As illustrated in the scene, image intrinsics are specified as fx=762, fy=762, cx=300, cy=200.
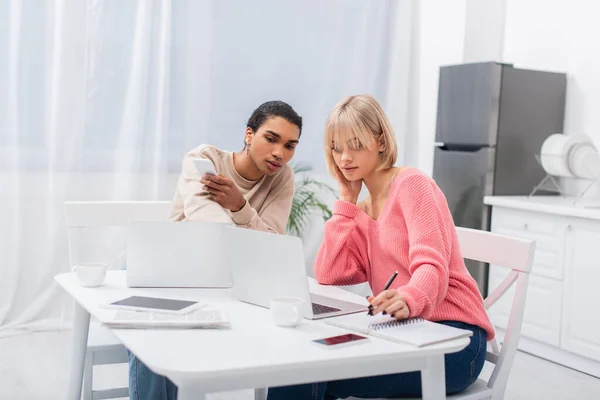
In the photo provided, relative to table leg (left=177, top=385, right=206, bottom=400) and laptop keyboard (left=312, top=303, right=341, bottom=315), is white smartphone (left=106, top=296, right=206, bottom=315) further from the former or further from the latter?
table leg (left=177, top=385, right=206, bottom=400)

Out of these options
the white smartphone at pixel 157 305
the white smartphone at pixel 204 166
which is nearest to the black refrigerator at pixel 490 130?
the white smartphone at pixel 204 166

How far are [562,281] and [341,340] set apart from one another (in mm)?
2520

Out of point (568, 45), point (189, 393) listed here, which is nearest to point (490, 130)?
point (568, 45)

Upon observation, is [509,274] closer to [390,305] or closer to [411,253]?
[411,253]

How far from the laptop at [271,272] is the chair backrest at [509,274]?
43 centimetres

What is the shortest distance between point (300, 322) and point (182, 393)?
1.31ft

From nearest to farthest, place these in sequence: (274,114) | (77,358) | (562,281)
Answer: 1. (77,358)
2. (274,114)
3. (562,281)

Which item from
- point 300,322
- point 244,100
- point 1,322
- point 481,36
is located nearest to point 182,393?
point 300,322

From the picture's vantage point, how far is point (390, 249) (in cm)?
199

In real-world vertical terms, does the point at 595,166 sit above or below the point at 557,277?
above

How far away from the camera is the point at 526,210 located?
3.92 meters

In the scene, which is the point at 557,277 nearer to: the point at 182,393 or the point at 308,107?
the point at 308,107

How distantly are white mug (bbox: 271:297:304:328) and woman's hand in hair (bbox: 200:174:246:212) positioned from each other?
755mm

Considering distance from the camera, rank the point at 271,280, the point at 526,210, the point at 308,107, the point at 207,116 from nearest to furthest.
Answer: the point at 271,280 → the point at 526,210 → the point at 207,116 → the point at 308,107
